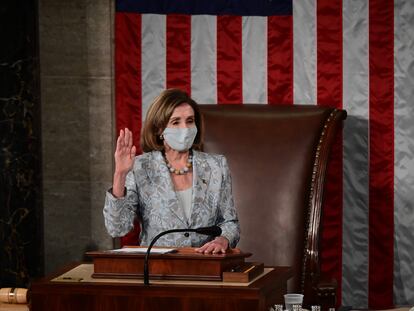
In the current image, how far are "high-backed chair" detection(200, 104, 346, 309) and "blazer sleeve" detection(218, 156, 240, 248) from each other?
0.91 meters

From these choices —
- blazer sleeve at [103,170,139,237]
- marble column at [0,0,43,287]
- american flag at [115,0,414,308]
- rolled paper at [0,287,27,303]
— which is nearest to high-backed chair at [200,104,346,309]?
american flag at [115,0,414,308]

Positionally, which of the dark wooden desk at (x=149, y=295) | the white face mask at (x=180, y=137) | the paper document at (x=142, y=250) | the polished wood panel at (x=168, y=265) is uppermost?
the white face mask at (x=180, y=137)

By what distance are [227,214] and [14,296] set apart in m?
1.13

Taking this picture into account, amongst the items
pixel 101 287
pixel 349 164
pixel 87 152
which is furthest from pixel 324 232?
pixel 101 287

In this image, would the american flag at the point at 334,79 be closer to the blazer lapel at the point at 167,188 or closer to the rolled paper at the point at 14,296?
the blazer lapel at the point at 167,188

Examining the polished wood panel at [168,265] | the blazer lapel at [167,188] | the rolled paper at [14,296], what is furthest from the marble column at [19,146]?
the polished wood panel at [168,265]

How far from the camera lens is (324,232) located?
6348mm

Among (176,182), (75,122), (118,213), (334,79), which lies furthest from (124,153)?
(334,79)

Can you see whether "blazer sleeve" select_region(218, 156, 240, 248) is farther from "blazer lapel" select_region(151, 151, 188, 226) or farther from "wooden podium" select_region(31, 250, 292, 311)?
"wooden podium" select_region(31, 250, 292, 311)

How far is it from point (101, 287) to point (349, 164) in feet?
9.44

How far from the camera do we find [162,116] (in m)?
4.73

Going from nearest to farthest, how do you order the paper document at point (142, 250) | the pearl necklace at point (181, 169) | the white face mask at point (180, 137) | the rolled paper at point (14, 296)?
1. the paper document at point (142, 250)
2. the rolled paper at point (14, 296)
3. the white face mask at point (180, 137)
4. the pearl necklace at point (181, 169)

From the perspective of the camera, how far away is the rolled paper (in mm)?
4258

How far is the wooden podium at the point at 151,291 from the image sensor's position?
3.70m
